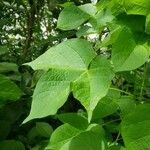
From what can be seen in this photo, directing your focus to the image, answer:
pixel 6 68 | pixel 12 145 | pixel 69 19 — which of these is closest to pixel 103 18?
pixel 69 19

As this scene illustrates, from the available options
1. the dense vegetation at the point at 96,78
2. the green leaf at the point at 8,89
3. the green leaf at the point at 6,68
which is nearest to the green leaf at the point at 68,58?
the dense vegetation at the point at 96,78

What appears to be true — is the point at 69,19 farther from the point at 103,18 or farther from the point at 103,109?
the point at 103,109

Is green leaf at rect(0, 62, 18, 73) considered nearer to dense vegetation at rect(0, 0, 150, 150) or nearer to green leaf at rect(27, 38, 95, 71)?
dense vegetation at rect(0, 0, 150, 150)

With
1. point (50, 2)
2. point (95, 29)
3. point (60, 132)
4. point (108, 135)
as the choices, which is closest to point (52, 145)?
point (60, 132)

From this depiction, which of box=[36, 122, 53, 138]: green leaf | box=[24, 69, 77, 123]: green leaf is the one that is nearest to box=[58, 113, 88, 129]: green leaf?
box=[24, 69, 77, 123]: green leaf

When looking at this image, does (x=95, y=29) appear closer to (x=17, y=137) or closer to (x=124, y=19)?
(x=124, y=19)

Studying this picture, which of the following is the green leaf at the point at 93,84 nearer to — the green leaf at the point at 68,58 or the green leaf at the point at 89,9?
the green leaf at the point at 68,58
